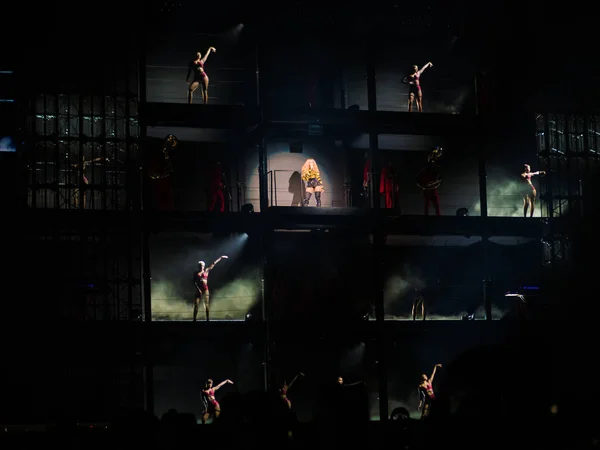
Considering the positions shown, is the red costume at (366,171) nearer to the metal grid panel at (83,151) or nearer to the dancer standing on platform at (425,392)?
the dancer standing on platform at (425,392)

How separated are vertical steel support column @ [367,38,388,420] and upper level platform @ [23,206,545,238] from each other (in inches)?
21.4

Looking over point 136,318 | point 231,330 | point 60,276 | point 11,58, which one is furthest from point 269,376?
point 11,58

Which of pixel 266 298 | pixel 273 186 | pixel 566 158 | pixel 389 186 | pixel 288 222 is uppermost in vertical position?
pixel 566 158

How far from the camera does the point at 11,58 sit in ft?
94.3

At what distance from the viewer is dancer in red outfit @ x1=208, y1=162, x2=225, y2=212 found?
2928 cm

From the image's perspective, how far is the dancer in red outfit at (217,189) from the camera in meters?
29.3

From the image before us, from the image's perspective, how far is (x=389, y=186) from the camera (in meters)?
30.9

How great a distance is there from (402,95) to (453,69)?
1793mm

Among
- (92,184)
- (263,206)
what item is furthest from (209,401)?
(92,184)

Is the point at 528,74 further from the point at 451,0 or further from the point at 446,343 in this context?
the point at 446,343

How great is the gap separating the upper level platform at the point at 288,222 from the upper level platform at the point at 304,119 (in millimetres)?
2567

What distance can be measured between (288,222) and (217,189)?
7.16 feet

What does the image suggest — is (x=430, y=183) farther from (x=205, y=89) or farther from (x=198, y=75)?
(x=198, y=75)

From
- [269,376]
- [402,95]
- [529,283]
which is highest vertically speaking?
[402,95]
